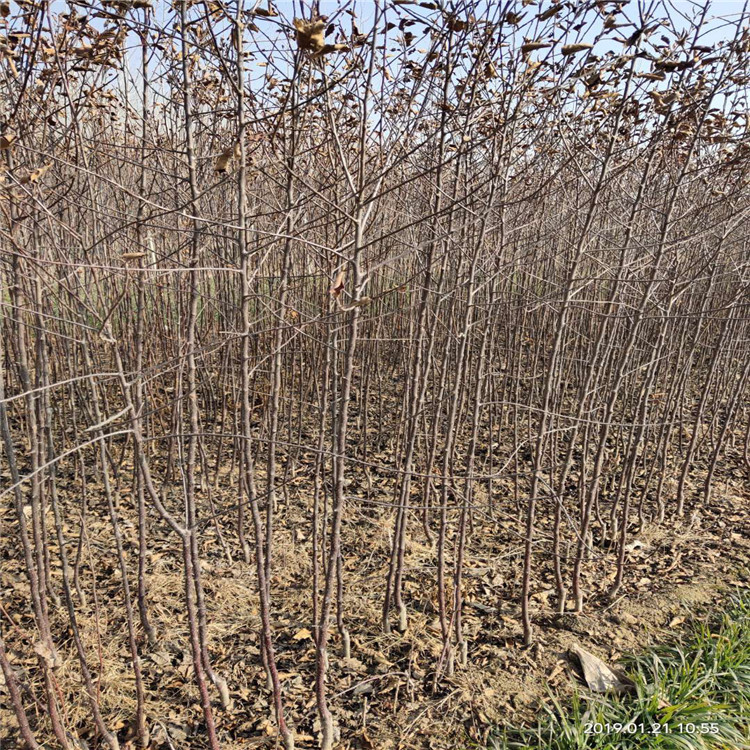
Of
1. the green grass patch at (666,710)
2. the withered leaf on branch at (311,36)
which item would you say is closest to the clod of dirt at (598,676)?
the green grass patch at (666,710)

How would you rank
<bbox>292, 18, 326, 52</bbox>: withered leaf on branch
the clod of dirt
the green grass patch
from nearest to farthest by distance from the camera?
<bbox>292, 18, 326, 52</bbox>: withered leaf on branch → the green grass patch → the clod of dirt

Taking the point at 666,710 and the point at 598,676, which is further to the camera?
the point at 598,676

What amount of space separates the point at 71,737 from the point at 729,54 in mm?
3381

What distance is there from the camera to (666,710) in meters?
2.10

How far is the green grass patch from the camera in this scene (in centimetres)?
204

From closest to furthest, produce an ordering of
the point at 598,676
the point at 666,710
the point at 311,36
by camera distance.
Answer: the point at 311,36 → the point at 666,710 → the point at 598,676

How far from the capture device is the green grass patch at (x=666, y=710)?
2041 mm

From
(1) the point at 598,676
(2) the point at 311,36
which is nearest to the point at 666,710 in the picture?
(1) the point at 598,676

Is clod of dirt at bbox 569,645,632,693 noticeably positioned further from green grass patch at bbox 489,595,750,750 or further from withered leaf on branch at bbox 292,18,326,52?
withered leaf on branch at bbox 292,18,326,52

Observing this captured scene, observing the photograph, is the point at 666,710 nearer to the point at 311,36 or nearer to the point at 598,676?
the point at 598,676

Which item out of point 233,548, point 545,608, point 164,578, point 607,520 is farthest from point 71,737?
point 607,520

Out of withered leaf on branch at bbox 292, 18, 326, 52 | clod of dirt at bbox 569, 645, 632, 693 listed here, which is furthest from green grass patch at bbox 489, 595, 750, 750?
withered leaf on branch at bbox 292, 18, 326, 52

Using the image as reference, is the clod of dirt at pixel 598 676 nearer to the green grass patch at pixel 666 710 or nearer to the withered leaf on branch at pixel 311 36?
the green grass patch at pixel 666 710

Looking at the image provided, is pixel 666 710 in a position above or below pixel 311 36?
below
